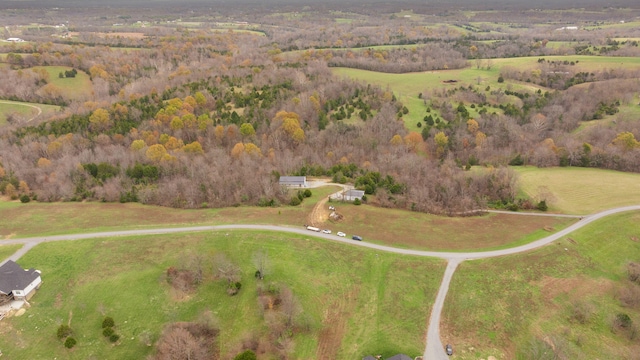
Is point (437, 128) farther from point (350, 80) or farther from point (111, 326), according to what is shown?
point (111, 326)

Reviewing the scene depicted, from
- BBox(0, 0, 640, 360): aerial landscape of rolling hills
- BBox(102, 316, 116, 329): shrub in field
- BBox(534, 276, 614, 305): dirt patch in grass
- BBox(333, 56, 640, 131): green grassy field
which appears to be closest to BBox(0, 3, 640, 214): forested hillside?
BBox(0, 0, 640, 360): aerial landscape of rolling hills

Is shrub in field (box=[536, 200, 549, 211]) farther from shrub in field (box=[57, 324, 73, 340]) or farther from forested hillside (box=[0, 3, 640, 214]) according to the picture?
shrub in field (box=[57, 324, 73, 340])

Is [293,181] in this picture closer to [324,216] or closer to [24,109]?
[324,216]

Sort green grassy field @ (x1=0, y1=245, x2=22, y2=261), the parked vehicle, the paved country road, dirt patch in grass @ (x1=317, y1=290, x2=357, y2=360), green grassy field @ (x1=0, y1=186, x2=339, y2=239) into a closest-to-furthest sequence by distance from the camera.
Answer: the parked vehicle, dirt patch in grass @ (x1=317, y1=290, x2=357, y2=360), the paved country road, green grassy field @ (x1=0, y1=245, x2=22, y2=261), green grassy field @ (x1=0, y1=186, x2=339, y2=239)

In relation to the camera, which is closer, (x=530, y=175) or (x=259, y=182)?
(x=259, y=182)

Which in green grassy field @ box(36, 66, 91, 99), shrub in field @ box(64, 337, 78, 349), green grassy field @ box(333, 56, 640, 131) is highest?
green grassy field @ box(333, 56, 640, 131)

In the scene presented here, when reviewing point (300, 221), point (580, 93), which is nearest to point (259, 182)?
point (300, 221)

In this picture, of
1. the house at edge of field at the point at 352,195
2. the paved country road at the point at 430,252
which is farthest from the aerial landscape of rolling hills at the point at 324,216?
the house at edge of field at the point at 352,195
